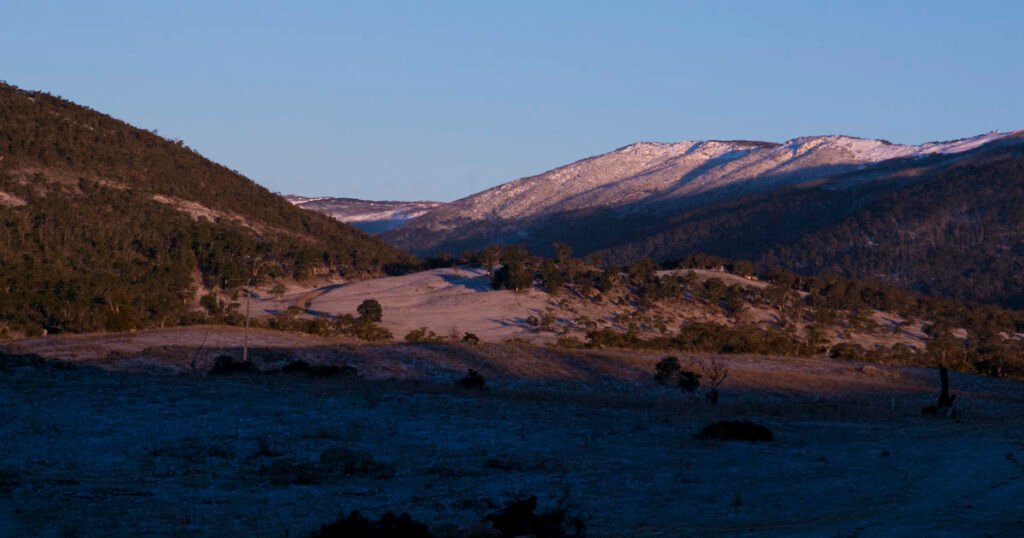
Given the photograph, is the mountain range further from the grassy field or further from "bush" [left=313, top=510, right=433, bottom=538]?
"bush" [left=313, top=510, right=433, bottom=538]

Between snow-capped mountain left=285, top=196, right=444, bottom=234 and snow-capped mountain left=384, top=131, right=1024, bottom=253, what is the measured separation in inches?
346

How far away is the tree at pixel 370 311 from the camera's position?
52938 millimetres

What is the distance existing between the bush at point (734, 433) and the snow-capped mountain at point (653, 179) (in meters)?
118

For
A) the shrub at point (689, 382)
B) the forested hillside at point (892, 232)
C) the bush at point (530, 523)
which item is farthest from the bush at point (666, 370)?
the forested hillside at point (892, 232)

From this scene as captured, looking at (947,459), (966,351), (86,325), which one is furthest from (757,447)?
(966,351)

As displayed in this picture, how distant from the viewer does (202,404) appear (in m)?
20.3

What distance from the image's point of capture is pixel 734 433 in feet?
64.1

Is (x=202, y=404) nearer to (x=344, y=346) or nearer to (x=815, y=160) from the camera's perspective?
(x=344, y=346)

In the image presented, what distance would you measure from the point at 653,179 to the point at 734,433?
141960 mm

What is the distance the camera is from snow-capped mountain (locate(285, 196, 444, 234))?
181m

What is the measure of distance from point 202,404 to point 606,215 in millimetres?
124505

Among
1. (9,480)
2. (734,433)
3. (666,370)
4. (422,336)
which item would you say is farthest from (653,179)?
(9,480)

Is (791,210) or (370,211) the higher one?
(370,211)

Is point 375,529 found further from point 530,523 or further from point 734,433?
point 734,433
